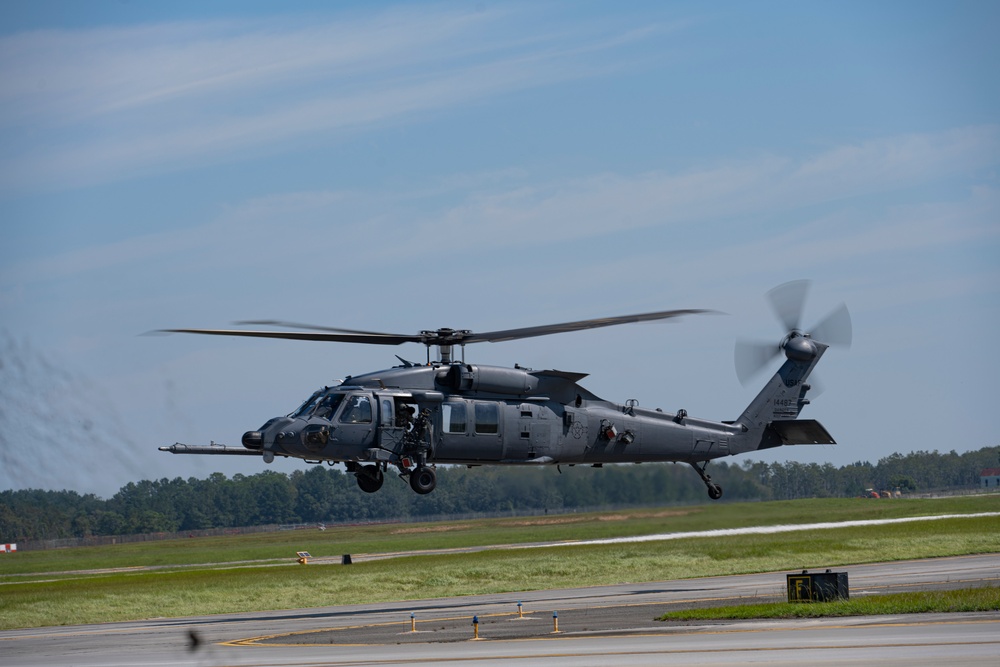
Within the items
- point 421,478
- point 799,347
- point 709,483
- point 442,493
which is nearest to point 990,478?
point 442,493

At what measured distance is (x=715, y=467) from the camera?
133 feet

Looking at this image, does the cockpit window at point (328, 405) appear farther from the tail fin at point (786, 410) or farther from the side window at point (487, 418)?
the tail fin at point (786, 410)

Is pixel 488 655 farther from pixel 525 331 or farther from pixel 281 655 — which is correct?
pixel 525 331

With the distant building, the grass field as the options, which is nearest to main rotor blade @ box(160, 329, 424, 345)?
the grass field

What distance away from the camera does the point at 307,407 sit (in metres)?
28.6

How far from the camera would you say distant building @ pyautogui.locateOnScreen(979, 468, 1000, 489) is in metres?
114

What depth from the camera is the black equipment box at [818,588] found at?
91.7 ft

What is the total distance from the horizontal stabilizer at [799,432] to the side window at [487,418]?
9.64 metres

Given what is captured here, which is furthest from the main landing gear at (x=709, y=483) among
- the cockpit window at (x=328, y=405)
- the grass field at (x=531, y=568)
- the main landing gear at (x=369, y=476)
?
the cockpit window at (x=328, y=405)

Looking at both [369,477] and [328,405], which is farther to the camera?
[369,477]

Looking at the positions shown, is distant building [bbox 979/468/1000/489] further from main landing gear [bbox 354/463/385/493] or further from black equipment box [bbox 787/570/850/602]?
main landing gear [bbox 354/463/385/493]

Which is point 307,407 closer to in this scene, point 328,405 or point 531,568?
point 328,405

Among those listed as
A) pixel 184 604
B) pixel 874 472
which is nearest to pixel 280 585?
pixel 184 604

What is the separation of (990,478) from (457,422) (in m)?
102
